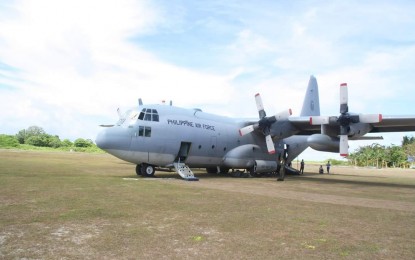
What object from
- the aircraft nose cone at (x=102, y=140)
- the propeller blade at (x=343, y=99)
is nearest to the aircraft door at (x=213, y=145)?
the aircraft nose cone at (x=102, y=140)

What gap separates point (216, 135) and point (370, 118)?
9.81m

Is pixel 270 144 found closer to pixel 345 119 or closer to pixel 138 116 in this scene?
pixel 345 119

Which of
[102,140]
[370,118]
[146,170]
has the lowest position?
[146,170]

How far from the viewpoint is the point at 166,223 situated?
770cm

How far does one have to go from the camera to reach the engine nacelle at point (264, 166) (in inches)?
1025

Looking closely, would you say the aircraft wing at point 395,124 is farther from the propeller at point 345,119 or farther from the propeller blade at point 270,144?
the propeller blade at point 270,144

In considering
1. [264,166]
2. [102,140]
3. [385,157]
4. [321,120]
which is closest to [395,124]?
[321,120]

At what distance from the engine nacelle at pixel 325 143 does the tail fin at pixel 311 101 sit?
617 centimetres

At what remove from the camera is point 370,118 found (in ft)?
67.9

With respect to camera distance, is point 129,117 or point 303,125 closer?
point 129,117

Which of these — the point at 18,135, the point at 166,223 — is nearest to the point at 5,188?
the point at 166,223

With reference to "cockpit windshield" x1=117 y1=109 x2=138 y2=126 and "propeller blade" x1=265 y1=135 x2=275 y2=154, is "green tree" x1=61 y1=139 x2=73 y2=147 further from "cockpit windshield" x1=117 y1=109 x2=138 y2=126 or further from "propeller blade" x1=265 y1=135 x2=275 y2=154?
"propeller blade" x1=265 y1=135 x2=275 y2=154

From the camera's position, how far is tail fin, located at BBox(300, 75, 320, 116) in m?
31.4

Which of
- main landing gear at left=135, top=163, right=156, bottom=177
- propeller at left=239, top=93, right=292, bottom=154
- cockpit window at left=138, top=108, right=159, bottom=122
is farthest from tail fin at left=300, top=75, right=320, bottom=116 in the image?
main landing gear at left=135, top=163, right=156, bottom=177
